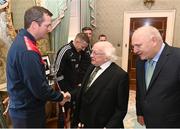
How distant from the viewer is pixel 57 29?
159 inches

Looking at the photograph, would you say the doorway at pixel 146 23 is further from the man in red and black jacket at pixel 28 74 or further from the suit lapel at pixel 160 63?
the man in red and black jacket at pixel 28 74

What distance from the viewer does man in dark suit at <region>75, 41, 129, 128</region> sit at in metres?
1.74

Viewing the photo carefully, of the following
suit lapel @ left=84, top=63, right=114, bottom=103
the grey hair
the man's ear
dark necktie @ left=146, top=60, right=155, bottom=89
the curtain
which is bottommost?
suit lapel @ left=84, top=63, right=114, bottom=103

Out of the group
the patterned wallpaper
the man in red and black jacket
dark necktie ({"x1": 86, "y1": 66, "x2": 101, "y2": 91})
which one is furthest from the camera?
the patterned wallpaper

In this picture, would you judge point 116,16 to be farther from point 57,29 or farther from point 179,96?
point 179,96

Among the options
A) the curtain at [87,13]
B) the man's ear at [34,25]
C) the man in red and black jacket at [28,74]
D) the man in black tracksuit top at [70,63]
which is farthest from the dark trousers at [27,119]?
the curtain at [87,13]

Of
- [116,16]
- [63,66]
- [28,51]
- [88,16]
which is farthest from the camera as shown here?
[116,16]

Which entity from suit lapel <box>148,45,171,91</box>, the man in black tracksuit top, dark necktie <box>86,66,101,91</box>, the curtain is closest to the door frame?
the curtain

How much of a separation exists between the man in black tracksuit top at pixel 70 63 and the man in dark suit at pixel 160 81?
4.06ft

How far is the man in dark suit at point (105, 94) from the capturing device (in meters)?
1.74

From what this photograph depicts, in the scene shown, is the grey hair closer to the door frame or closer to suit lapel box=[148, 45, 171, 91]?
suit lapel box=[148, 45, 171, 91]

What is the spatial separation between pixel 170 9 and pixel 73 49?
3.47m

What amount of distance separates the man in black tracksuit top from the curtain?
2151 millimetres

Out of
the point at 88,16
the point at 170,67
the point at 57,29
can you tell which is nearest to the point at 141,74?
the point at 170,67
